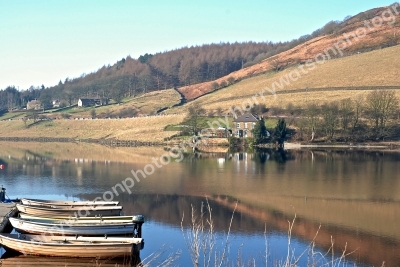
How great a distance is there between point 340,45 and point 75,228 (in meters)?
106

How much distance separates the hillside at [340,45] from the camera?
106m

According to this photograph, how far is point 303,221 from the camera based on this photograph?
78.5ft

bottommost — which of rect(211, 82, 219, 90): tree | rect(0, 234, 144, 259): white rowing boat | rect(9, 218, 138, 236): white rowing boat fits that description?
rect(0, 234, 144, 259): white rowing boat

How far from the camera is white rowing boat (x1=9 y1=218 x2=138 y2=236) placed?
1845cm

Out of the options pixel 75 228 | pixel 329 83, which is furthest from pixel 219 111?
pixel 75 228

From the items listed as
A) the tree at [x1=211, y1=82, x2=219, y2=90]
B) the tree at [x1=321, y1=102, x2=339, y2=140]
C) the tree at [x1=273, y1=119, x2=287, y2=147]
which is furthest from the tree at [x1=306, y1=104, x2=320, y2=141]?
the tree at [x1=211, y1=82, x2=219, y2=90]

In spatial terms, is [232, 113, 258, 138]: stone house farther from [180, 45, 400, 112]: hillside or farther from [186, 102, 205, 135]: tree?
[180, 45, 400, 112]: hillside

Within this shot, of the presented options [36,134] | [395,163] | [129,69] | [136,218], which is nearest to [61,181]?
[136,218]

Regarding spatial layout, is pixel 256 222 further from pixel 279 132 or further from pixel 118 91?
pixel 118 91

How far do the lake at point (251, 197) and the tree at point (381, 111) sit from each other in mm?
15722

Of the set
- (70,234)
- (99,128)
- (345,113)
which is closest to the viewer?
(70,234)

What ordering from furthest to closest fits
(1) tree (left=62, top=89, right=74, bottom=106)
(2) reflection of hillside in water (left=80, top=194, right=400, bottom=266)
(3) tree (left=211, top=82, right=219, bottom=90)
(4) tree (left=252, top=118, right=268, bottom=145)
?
(1) tree (left=62, top=89, right=74, bottom=106) → (3) tree (left=211, top=82, right=219, bottom=90) → (4) tree (left=252, top=118, right=268, bottom=145) → (2) reflection of hillside in water (left=80, top=194, right=400, bottom=266)

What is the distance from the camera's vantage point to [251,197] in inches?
1182

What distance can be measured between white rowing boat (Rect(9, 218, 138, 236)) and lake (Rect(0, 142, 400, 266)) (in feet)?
4.28
